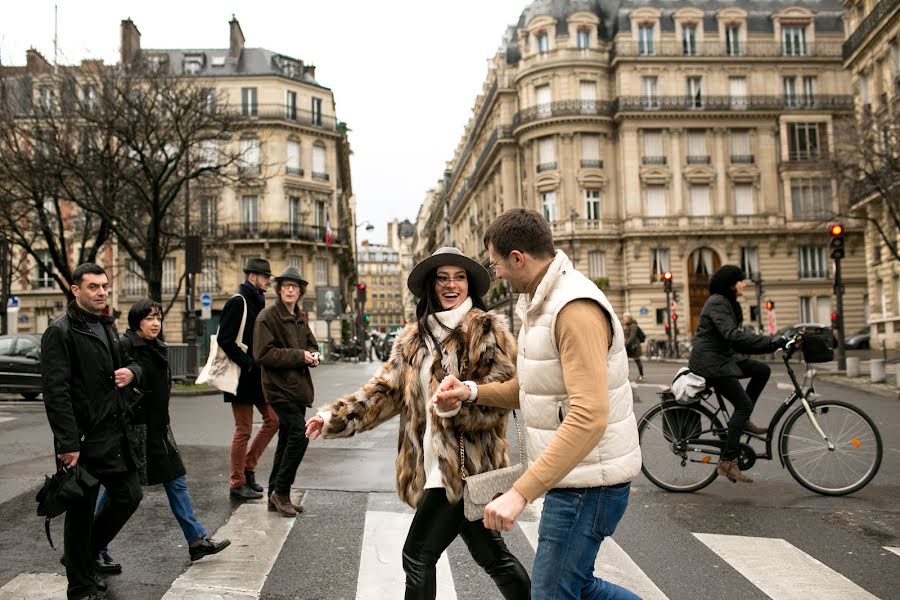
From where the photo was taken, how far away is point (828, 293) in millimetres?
49625

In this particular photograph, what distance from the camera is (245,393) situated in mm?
6590

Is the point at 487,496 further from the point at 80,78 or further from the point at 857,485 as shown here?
the point at 80,78

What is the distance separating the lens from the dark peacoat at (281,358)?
19.4 feet

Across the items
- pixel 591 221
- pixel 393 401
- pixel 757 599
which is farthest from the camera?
pixel 591 221

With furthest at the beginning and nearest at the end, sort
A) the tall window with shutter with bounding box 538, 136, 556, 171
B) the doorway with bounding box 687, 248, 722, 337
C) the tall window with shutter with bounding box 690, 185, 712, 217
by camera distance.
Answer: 1. the tall window with shutter with bounding box 538, 136, 556, 171
2. the tall window with shutter with bounding box 690, 185, 712, 217
3. the doorway with bounding box 687, 248, 722, 337

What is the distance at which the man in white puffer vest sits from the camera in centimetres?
247

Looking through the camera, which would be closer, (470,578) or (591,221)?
(470,578)

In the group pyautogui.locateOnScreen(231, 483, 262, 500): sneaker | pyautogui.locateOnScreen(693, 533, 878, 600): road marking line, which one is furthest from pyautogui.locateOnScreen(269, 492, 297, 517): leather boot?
pyautogui.locateOnScreen(693, 533, 878, 600): road marking line

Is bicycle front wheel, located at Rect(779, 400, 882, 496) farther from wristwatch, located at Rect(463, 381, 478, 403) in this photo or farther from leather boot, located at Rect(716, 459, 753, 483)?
wristwatch, located at Rect(463, 381, 478, 403)

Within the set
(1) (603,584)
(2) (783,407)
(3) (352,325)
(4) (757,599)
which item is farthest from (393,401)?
(3) (352,325)

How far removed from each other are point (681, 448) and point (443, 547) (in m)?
3.98

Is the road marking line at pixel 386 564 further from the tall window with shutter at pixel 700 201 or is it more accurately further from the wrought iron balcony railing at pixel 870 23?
the tall window with shutter at pixel 700 201

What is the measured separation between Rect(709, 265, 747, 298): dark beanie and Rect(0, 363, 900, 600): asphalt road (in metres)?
1.68

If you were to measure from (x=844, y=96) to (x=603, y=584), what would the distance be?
55613 millimetres
